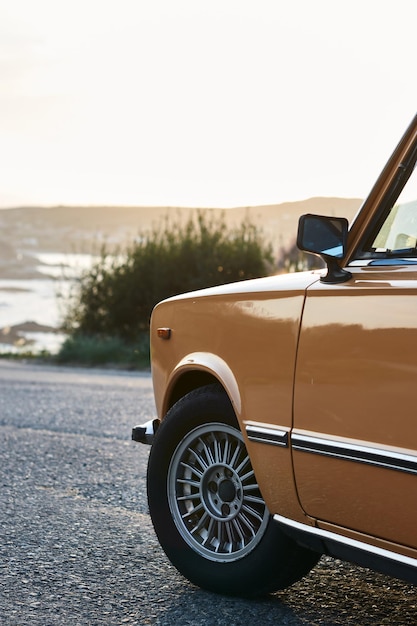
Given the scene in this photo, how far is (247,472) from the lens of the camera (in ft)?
13.8

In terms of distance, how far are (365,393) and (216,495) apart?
1.14 metres

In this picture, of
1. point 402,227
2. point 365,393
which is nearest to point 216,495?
point 365,393

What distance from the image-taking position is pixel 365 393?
3424 millimetres

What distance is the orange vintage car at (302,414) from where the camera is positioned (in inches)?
133

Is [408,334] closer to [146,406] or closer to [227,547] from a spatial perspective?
[227,547]

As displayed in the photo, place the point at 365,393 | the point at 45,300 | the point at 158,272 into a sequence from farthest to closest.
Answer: the point at 45,300 < the point at 158,272 < the point at 365,393

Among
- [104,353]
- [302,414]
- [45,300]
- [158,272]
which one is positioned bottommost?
[45,300]

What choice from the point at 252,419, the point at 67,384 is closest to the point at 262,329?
the point at 252,419

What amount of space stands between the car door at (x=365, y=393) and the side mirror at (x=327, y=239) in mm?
49

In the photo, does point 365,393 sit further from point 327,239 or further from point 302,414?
point 327,239

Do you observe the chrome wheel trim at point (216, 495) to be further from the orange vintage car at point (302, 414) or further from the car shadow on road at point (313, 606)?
the car shadow on road at point (313, 606)

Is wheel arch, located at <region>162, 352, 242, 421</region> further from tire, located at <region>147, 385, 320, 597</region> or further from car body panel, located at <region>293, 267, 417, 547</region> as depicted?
car body panel, located at <region>293, 267, 417, 547</region>

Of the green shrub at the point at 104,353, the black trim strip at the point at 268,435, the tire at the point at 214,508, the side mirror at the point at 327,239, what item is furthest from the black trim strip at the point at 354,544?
the green shrub at the point at 104,353

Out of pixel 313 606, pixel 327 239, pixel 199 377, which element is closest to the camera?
pixel 327 239
